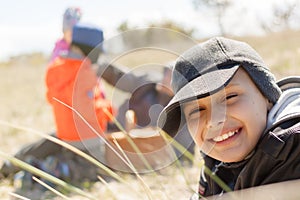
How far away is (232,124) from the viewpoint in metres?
1.24

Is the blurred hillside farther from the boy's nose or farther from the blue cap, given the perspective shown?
the boy's nose

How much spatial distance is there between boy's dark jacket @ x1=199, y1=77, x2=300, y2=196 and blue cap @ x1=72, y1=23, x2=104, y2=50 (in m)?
1.77

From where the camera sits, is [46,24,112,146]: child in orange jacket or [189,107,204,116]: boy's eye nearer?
[189,107,204,116]: boy's eye

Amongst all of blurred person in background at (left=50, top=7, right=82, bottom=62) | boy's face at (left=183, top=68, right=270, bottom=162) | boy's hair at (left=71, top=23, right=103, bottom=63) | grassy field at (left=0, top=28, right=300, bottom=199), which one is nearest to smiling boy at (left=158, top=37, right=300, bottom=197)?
boy's face at (left=183, top=68, right=270, bottom=162)

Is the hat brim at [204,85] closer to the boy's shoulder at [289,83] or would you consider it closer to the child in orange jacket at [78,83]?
the boy's shoulder at [289,83]

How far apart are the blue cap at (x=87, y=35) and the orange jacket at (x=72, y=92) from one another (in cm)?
11

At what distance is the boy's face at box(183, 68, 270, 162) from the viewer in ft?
4.04

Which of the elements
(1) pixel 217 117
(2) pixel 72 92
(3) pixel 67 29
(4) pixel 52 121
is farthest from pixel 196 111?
(4) pixel 52 121

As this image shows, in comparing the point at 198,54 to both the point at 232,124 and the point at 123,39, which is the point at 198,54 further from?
the point at 123,39

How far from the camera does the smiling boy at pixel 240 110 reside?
46.4 inches

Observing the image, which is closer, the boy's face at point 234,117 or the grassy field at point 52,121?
the boy's face at point 234,117

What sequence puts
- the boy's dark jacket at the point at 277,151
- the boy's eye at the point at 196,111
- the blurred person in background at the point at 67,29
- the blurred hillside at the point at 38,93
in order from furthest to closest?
1. the blurred hillside at the point at 38,93
2. the blurred person in background at the point at 67,29
3. the boy's eye at the point at 196,111
4. the boy's dark jacket at the point at 277,151

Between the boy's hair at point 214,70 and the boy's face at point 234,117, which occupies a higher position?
the boy's hair at point 214,70

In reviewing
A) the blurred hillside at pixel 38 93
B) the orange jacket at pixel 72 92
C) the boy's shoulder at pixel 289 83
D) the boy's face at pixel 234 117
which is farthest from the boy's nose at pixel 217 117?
the orange jacket at pixel 72 92
